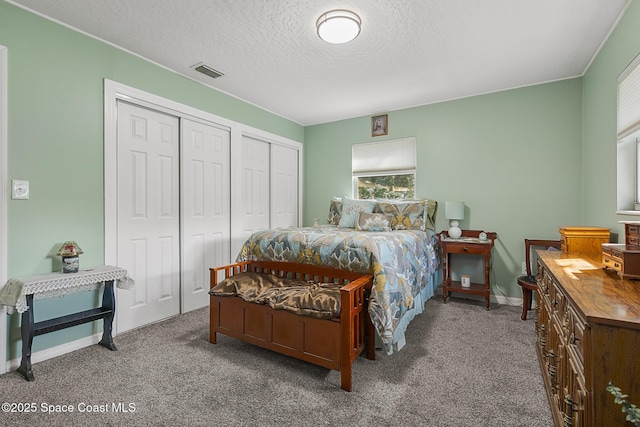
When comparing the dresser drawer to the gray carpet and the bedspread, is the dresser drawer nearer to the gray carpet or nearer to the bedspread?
the gray carpet

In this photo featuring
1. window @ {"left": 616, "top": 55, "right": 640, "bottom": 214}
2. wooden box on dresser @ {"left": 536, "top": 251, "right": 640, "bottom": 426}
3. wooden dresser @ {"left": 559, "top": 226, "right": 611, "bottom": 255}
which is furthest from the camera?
wooden dresser @ {"left": 559, "top": 226, "right": 611, "bottom": 255}

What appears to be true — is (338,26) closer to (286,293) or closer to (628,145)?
(286,293)

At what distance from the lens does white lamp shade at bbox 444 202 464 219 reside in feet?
11.9

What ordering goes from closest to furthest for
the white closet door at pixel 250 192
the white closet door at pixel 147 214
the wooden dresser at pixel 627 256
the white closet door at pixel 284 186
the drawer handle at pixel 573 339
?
the drawer handle at pixel 573 339 → the wooden dresser at pixel 627 256 → the white closet door at pixel 147 214 → the white closet door at pixel 250 192 → the white closet door at pixel 284 186

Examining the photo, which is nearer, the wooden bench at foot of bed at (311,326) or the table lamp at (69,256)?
the wooden bench at foot of bed at (311,326)

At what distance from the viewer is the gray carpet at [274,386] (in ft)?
5.26

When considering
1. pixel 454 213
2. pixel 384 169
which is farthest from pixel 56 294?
pixel 454 213

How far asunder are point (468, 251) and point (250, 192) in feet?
9.04

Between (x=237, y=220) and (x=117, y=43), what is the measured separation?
208 centimetres

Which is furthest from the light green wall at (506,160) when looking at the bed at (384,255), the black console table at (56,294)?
the black console table at (56,294)

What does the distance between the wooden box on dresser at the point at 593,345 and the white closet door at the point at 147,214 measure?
10.2ft

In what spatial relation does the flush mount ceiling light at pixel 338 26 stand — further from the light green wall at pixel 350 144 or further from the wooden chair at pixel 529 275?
the wooden chair at pixel 529 275

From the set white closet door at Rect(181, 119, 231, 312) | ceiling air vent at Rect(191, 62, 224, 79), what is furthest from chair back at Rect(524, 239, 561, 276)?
ceiling air vent at Rect(191, 62, 224, 79)

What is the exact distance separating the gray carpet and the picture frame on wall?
2774mm
